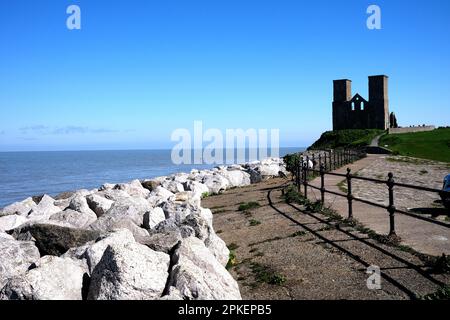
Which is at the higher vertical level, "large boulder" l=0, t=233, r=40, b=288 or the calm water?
"large boulder" l=0, t=233, r=40, b=288

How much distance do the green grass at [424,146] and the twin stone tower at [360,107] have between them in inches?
1119

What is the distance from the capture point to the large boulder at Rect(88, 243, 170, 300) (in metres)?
4.08

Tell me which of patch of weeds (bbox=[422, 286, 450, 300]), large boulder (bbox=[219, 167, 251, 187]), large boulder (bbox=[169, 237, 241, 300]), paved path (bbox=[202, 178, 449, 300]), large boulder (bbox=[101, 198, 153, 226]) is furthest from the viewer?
large boulder (bbox=[219, 167, 251, 187])

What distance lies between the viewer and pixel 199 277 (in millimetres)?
4195

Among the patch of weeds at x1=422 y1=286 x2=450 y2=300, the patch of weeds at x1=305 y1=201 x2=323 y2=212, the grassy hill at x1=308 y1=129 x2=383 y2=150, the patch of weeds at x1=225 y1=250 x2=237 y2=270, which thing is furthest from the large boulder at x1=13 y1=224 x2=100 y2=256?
the grassy hill at x1=308 y1=129 x2=383 y2=150

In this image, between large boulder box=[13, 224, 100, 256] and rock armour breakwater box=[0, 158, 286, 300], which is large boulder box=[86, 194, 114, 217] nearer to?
rock armour breakwater box=[0, 158, 286, 300]

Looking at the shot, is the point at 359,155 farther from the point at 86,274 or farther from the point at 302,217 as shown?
the point at 86,274

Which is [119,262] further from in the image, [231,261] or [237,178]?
[237,178]

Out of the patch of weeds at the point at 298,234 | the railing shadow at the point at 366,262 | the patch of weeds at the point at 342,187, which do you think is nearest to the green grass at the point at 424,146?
the patch of weeds at the point at 342,187

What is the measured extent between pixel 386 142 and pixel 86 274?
42.6 m

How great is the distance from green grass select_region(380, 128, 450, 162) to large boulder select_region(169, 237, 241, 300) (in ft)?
96.8

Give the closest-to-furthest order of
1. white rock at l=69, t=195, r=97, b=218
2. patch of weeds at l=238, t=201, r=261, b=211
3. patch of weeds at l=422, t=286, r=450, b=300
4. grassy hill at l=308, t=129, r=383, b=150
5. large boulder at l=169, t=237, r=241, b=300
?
large boulder at l=169, t=237, r=241, b=300
patch of weeds at l=422, t=286, r=450, b=300
white rock at l=69, t=195, r=97, b=218
patch of weeds at l=238, t=201, r=261, b=211
grassy hill at l=308, t=129, r=383, b=150

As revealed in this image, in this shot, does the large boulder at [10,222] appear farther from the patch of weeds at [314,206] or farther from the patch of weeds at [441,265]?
the patch of weeds at [441,265]
